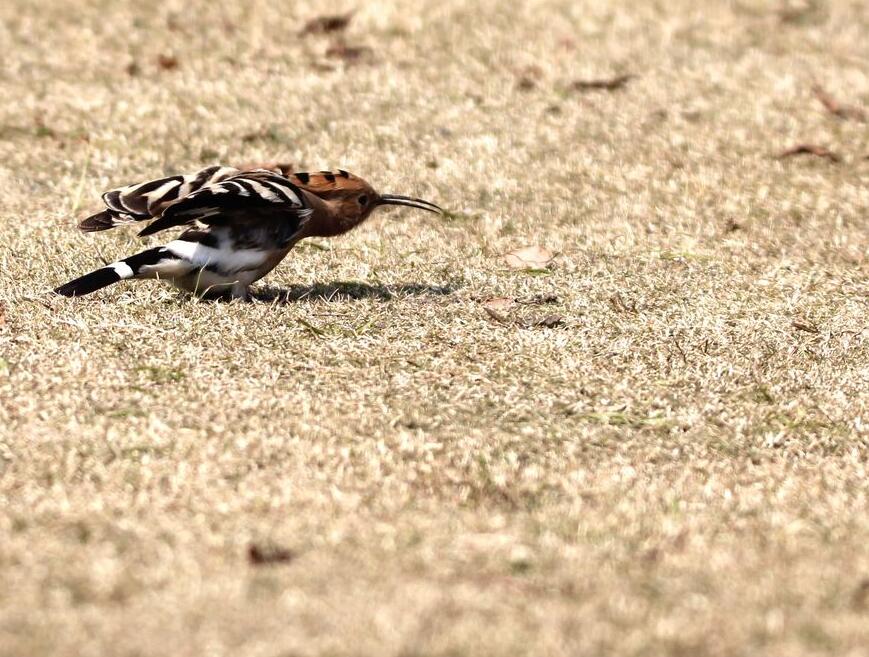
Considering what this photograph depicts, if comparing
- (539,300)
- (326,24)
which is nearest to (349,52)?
(326,24)

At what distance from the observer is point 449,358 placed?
17.4 feet

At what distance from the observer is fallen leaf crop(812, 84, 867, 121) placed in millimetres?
9219

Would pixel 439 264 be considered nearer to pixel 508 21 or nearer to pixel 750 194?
pixel 750 194

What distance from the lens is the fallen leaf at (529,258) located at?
688 centimetres

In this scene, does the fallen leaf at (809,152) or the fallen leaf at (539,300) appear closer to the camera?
the fallen leaf at (539,300)

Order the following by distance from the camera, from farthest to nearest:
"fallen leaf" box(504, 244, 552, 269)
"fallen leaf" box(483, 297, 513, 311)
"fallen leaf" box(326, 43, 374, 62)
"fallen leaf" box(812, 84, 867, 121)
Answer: "fallen leaf" box(326, 43, 374, 62) < "fallen leaf" box(812, 84, 867, 121) < "fallen leaf" box(504, 244, 552, 269) < "fallen leaf" box(483, 297, 513, 311)

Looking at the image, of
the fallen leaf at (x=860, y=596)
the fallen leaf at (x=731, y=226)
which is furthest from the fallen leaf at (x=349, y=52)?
the fallen leaf at (x=860, y=596)

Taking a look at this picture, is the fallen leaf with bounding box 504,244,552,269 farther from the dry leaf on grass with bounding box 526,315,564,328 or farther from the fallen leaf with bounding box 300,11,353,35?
the fallen leaf with bounding box 300,11,353,35

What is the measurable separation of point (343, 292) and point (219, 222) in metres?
0.65

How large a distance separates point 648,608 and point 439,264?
11.9 feet

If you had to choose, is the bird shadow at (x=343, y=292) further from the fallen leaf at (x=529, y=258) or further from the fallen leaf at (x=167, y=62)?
the fallen leaf at (x=167, y=62)

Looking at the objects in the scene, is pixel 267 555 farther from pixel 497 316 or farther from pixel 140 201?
pixel 140 201

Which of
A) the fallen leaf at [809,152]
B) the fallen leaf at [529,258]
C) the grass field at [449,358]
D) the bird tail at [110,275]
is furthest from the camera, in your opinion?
the fallen leaf at [809,152]

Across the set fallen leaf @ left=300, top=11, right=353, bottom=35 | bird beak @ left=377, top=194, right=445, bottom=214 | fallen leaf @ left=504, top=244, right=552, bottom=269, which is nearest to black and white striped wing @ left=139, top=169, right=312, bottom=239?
bird beak @ left=377, top=194, right=445, bottom=214
